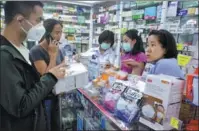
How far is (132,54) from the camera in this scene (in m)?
2.44

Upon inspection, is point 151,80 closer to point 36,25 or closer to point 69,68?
point 69,68

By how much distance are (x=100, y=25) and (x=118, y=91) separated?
5.04 feet

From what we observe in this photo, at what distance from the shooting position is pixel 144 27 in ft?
10.2

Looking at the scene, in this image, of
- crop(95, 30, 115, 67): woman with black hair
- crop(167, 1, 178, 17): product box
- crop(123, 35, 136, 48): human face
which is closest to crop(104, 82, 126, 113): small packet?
crop(95, 30, 115, 67): woman with black hair

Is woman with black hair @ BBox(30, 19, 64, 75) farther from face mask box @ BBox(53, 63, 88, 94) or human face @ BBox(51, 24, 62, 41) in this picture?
face mask box @ BBox(53, 63, 88, 94)

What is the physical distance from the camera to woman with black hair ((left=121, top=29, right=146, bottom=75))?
2172mm

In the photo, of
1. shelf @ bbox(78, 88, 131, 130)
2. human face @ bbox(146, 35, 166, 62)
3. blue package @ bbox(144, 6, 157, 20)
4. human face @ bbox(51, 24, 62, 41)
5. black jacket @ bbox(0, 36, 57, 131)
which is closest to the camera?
shelf @ bbox(78, 88, 131, 130)

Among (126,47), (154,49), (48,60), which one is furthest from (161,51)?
(48,60)

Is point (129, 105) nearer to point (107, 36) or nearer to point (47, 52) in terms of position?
point (47, 52)

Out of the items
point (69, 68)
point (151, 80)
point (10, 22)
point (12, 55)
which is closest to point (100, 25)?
point (69, 68)

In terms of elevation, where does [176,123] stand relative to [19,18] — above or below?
below

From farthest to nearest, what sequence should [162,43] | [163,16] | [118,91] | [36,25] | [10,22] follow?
1. [163,16]
2. [162,43]
3. [36,25]
4. [10,22]
5. [118,91]

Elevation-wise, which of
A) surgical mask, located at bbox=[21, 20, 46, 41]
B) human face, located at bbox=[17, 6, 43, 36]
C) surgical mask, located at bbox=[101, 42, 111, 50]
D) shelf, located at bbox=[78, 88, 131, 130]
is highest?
human face, located at bbox=[17, 6, 43, 36]

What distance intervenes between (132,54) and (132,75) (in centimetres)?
95
